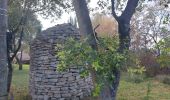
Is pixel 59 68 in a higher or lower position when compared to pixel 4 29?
lower

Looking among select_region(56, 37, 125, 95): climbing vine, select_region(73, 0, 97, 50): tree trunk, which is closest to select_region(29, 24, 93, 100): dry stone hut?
select_region(73, 0, 97, 50): tree trunk

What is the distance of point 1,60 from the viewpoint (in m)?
4.20

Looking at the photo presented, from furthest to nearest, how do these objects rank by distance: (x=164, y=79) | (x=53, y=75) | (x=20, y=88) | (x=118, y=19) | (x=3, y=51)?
(x=164, y=79), (x=20, y=88), (x=53, y=75), (x=118, y=19), (x=3, y=51)

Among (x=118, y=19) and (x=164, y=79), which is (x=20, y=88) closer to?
(x=164, y=79)

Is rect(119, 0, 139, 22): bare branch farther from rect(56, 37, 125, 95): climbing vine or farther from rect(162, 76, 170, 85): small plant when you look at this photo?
rect(162, 76, 170, 85): small plant

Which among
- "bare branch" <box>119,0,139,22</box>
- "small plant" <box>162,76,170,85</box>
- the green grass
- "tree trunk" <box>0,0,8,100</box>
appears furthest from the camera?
"small plant" <box>162,76,170,85</box>

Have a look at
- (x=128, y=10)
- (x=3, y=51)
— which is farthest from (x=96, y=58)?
(x=128, y=10)

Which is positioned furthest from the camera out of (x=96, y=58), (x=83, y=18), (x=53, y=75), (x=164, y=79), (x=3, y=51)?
(x=164, y=79)

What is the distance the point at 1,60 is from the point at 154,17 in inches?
1006

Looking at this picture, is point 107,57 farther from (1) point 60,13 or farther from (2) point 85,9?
(1) point 60,13

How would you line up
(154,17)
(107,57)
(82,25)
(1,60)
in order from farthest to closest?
1. (154,17)
2. (82,25)
3. (107,57)
4. (1,60)

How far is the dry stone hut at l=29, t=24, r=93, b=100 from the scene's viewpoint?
39.0 ft

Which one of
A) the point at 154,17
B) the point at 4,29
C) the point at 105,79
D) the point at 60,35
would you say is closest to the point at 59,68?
the point at 105,79

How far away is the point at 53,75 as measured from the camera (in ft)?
39.1
